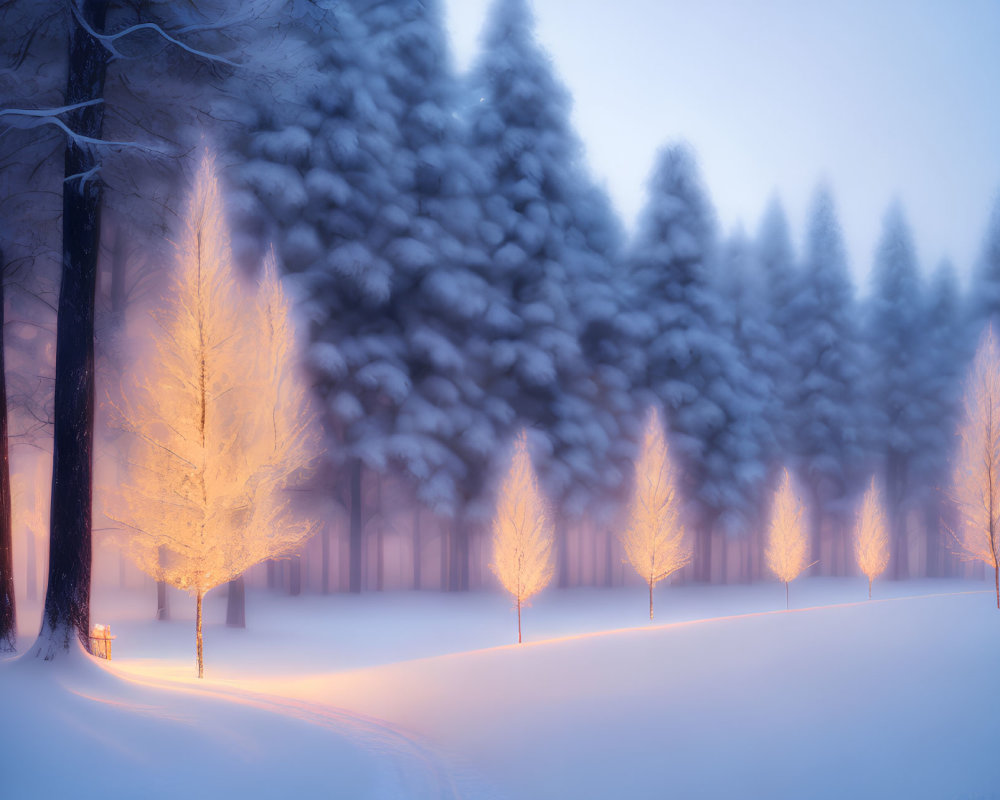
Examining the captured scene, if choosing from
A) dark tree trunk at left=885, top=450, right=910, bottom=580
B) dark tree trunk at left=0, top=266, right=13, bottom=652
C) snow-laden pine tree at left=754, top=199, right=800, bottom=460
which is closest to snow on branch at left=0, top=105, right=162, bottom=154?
dark tree trunk at left=0, top=266, right=13, bottom=652

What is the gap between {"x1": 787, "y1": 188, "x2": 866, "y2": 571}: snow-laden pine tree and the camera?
3388cm

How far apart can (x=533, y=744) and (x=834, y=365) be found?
93.2 ft

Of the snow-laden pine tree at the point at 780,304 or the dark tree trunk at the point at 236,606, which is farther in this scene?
the snow-laden pine tree at the point at 780,304

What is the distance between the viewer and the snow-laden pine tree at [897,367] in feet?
114

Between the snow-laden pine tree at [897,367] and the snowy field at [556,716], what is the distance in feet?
61.3

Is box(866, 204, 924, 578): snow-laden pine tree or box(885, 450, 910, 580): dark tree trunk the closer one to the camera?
box(866, 204, 924, 578): snow-laden pine tree

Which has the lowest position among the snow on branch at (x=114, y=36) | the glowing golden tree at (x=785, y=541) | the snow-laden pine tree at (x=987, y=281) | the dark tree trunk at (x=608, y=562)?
the dark tree trunk at (x=608, y=562)

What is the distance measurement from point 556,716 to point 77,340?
862 centimetres

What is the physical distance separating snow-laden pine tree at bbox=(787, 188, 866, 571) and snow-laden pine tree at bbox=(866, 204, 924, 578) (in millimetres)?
1154

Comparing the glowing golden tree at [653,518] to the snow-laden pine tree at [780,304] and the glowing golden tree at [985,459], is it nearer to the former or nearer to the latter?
the glowing golden tree at [985,459]

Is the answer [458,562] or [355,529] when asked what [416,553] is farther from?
[355,529]

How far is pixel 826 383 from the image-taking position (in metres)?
34.0

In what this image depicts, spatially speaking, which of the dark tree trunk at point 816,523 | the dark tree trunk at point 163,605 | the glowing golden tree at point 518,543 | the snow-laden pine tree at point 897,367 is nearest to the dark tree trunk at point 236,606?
the dark tree trunk at point 163,605

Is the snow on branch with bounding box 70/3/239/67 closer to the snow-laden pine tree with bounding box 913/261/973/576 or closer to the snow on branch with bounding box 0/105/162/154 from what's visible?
the snow on branch with bounding box 0/105/162/154
